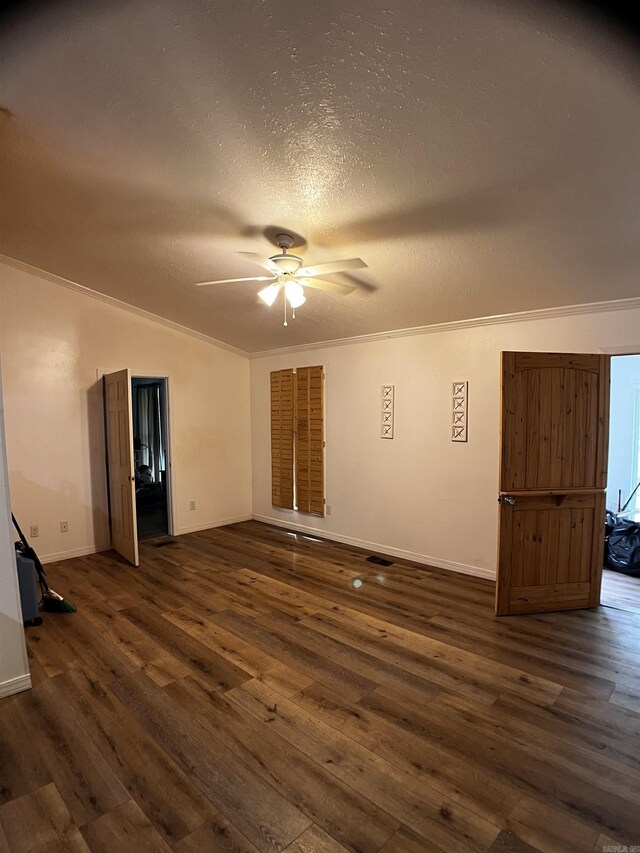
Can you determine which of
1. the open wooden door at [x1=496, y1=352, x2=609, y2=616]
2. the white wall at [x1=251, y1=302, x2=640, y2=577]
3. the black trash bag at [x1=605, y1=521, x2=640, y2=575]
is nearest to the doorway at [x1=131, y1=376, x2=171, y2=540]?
the white wall at [x1=251, y1=302, x2=640, y2=577]

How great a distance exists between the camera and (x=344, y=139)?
2.04m

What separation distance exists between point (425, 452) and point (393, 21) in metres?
3.48

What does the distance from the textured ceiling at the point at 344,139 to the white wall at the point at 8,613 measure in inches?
65.7

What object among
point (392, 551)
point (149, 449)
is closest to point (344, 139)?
point (392, 551)

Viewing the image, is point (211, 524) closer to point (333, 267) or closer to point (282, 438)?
point (282, 438)

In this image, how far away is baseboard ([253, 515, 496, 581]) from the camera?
4.07 meters

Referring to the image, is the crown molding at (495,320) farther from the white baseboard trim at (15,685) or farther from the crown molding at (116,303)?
the white baseboard trim at (15,685)

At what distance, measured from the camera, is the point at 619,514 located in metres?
4.95

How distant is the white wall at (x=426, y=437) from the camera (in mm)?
3795

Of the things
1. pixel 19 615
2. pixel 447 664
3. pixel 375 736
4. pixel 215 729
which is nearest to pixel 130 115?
pixel 19 615

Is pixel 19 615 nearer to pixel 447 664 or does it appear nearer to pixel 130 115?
pixel 447 664

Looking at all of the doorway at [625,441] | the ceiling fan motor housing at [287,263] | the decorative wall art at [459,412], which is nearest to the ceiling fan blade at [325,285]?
the ceiling fan motor housing at [287,263]

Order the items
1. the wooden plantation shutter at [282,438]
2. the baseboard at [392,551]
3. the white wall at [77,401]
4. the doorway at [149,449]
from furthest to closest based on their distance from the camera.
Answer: the doorway at [149,449], the wooden plantation shutter at [282,438], the white wall at [77,401], the baseboard at [392,551]

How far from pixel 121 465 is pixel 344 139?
3.88 metres
